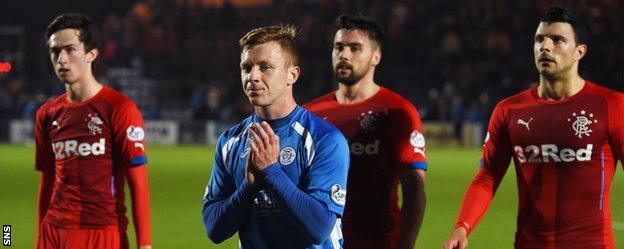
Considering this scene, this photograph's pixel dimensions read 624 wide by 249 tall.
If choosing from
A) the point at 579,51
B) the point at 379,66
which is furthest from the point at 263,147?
the point at 379,66

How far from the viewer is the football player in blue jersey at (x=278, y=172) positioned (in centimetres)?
339

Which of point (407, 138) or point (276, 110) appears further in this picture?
point (407, 138)

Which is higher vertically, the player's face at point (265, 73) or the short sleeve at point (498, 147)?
the player's face at point (265, 73)

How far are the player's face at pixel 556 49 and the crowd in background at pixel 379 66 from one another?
889 inches

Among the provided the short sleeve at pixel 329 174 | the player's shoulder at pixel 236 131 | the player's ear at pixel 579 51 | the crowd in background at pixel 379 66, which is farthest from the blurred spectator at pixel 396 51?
the short sleeve at pixel 329 174

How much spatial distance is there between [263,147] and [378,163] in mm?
2180

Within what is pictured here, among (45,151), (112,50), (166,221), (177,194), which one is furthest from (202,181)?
(112,50)

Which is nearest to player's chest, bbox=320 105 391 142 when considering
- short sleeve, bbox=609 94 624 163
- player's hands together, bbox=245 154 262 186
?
short sleeve, bbox=609 94 624 163

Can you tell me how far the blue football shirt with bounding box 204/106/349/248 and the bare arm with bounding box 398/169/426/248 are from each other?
163cm

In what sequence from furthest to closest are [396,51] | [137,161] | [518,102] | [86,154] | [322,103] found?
[396,51], [322,103], [86,154], [137,161], [518,102]

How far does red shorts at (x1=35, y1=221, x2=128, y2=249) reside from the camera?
5.28 m

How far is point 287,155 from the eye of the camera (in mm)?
3545

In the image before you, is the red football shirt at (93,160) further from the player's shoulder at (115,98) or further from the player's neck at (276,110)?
the player's neck at (276,110)

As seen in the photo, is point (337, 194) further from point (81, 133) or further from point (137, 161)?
point (81, 133)
